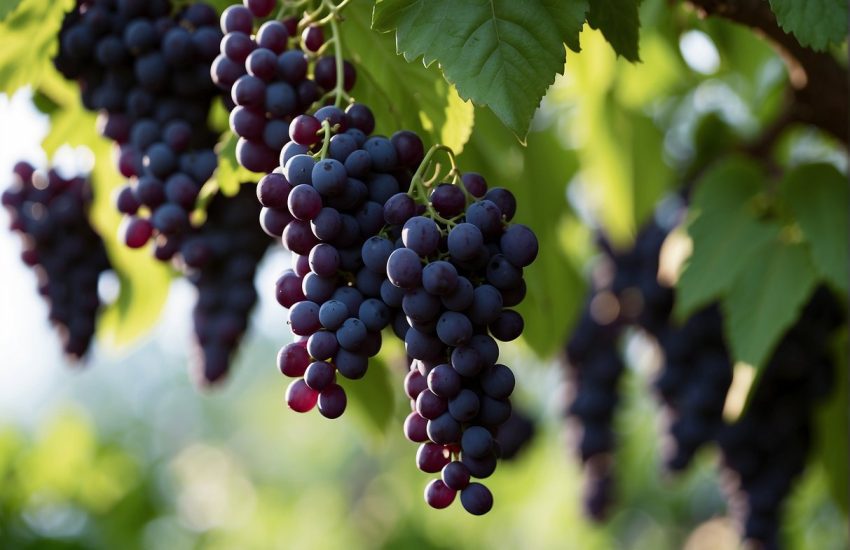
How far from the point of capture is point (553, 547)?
5.04m

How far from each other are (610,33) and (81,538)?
220 centimetres

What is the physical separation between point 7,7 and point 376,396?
0.83 m

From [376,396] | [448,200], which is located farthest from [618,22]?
A: [376,396]

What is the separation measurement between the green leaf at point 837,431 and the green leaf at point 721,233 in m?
0.37

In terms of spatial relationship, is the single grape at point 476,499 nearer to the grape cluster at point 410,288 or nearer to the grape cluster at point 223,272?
the grape cluster at point 410,288

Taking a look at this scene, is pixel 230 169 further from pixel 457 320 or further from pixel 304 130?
pixel 457 320

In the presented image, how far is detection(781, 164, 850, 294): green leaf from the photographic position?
52.0 inches

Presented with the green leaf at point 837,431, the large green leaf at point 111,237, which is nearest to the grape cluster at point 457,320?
the large green leaf at point 111,237

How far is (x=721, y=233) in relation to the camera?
142 cm

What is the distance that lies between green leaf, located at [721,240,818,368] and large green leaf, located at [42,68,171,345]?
86 cm

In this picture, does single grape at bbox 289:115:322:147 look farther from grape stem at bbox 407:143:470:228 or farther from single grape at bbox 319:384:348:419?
single grape at bbox 319:384:348:419

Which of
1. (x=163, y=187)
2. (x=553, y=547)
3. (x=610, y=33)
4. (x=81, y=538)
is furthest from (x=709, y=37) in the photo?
(x=553, y=547)

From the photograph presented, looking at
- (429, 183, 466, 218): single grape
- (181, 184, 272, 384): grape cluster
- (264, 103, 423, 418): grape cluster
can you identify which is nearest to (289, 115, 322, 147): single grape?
(264, 103, 423, 418): grape cluster

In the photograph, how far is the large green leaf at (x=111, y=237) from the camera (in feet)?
4.47
